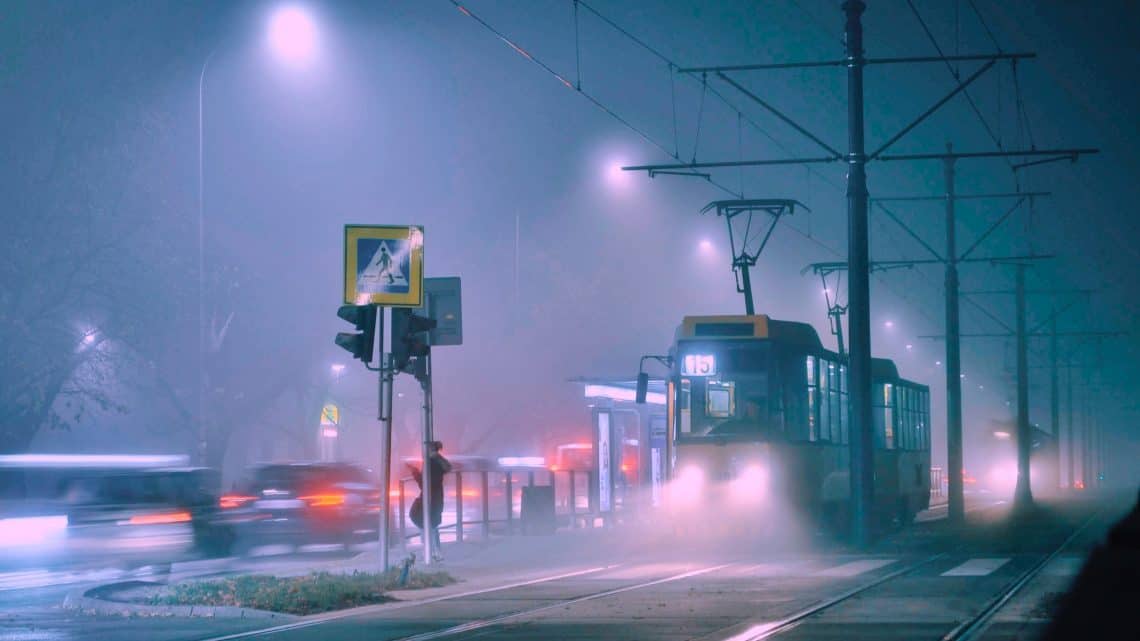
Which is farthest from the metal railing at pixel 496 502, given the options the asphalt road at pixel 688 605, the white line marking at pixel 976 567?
the white line marking at pixel 976 567

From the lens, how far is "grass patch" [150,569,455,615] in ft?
50.7

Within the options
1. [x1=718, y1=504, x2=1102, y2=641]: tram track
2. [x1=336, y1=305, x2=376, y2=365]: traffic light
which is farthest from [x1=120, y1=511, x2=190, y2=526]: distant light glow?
[x1=718, y1=504, x2=1102, y2=641]: tram track

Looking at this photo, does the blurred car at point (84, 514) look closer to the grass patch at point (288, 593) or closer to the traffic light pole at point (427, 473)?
the traffic light pole at point (427, 473)

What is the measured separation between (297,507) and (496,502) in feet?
96.1

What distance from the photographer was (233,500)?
24.9 meters

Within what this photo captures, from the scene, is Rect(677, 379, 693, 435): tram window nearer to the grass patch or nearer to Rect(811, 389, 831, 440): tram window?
Rect(811, 389, 831, 440): tram window

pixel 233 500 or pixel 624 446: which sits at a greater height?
pixel 624 446

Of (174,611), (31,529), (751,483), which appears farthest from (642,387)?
(174,611)

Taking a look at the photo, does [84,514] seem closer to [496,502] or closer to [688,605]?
[688,605]

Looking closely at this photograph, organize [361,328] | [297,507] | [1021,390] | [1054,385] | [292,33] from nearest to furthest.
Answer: [361,328]
[297,507]
[292,33]
[1021,390]
[1054,385]

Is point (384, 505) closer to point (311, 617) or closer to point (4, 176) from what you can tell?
point (311, 617)

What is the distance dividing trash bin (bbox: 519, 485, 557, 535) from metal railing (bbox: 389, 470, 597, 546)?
29cm

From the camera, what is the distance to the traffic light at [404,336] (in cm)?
1817

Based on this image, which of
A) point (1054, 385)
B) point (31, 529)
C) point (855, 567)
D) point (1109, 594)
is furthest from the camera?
point (1054, 385)
